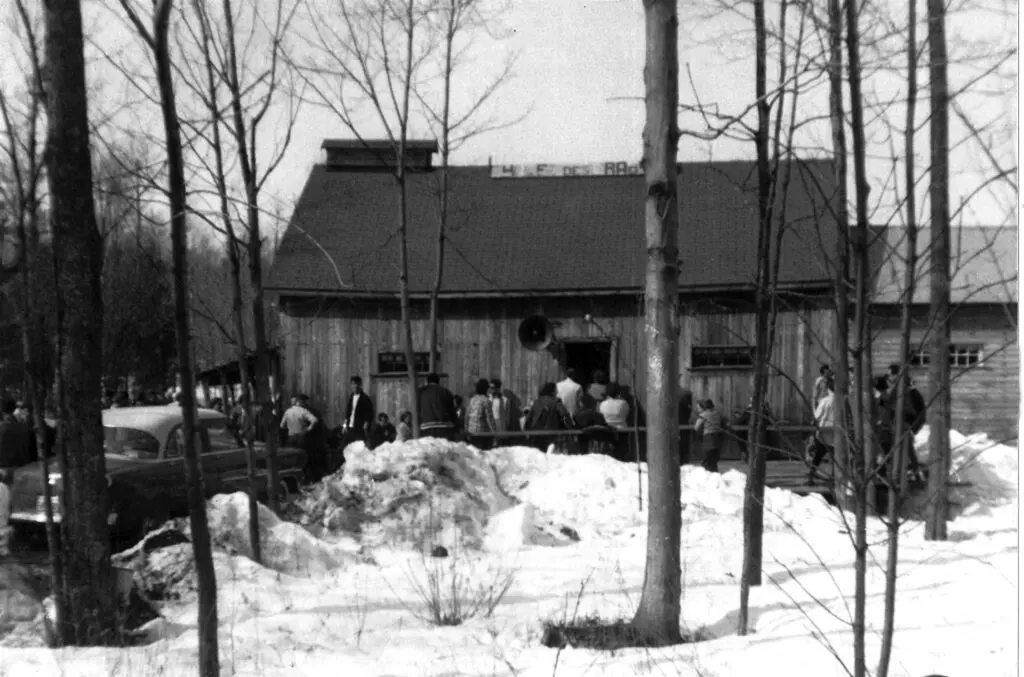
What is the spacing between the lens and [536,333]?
28.0 metres

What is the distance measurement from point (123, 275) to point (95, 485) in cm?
1269

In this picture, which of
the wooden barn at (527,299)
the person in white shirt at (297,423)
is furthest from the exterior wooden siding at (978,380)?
the person in white shirt at (297,423)

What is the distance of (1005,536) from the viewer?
13641mm

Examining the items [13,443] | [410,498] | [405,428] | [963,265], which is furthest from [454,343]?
[963,265]

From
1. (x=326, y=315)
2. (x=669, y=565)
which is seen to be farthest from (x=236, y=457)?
(x=326, y=315)

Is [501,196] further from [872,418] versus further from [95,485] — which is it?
[872,418]

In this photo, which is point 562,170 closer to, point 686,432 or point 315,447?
point 686,432

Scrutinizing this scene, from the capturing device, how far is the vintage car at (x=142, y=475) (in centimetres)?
1255

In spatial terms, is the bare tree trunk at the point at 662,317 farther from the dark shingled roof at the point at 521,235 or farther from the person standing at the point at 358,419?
the dark shingled roof at the point at 521,235

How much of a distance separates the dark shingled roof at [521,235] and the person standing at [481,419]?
7.40 metres

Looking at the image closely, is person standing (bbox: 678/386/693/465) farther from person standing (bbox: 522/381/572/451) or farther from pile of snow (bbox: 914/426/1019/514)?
pile of snow (bbox: 914/426/1019/514)

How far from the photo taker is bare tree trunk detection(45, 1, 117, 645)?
7719 millimetres

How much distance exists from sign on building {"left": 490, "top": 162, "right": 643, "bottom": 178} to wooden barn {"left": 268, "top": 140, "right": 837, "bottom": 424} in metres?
0.54

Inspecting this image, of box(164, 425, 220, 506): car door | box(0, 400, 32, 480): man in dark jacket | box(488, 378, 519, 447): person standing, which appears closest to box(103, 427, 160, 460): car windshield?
box(164, 425, 220, 506): car door
